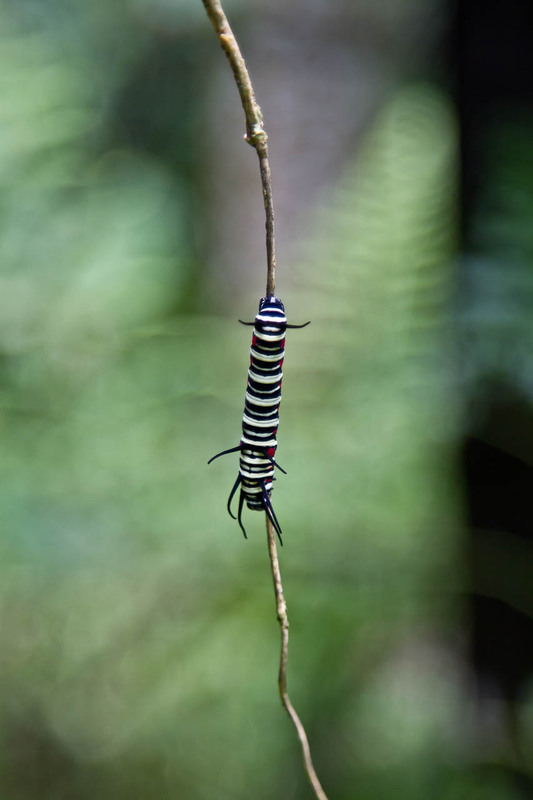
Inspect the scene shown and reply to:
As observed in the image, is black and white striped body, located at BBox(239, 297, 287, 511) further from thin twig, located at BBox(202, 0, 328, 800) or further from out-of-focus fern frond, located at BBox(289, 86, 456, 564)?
out-of-focus fern frond, located at BBox(289, 86, 456, 564)

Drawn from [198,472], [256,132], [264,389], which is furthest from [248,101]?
[198,472]

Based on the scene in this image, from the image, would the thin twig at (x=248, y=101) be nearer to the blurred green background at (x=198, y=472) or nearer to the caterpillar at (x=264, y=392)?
the caterpillar at (x=264, y=392)

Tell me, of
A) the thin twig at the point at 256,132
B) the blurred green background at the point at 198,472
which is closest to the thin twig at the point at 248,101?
the thin twig at the point at 256,132

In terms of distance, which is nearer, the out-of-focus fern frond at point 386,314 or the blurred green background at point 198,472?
the blurred green background at point 198,472

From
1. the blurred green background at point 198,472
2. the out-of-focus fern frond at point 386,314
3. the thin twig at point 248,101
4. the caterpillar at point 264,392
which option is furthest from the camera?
the out-of-focus fern frond at point 386,314

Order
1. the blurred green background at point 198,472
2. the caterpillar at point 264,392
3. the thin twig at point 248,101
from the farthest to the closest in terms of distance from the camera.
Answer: the blurred green background at point 198,472, the caterpillar at point 264,392, the thin twig at point 248,101

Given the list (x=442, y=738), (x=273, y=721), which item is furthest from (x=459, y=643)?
(x=273, y=721)

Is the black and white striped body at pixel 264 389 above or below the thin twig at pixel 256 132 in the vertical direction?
below
